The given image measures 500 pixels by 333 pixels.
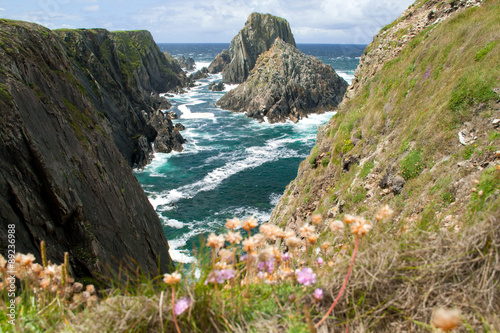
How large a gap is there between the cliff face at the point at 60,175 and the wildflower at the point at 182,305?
284 cm

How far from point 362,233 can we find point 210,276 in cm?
145

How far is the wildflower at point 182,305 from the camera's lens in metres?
2.46

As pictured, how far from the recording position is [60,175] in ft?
38.7

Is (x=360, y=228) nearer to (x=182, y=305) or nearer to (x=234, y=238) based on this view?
(x=234, y=238)

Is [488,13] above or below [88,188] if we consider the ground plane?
above

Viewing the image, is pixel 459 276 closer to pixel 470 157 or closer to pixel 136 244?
pixel 470 157

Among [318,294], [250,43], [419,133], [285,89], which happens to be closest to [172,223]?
[419,133]

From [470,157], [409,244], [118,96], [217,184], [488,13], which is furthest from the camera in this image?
[118,96]

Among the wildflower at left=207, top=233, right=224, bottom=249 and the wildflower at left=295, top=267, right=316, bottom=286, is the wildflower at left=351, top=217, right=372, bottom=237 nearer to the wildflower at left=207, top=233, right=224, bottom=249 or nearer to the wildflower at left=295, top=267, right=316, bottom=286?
the wildflower at left=295, top=267, right=316, bottom=286

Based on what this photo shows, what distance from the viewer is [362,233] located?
273 cm

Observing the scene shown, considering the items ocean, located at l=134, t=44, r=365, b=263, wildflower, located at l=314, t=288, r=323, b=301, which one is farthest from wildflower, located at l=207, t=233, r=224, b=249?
ocean, located at l=134, t=44, r=365, b=263

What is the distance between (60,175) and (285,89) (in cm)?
7072

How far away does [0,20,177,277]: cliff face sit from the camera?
10242 millimetres

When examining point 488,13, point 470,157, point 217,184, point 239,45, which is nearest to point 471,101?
point 470,157
